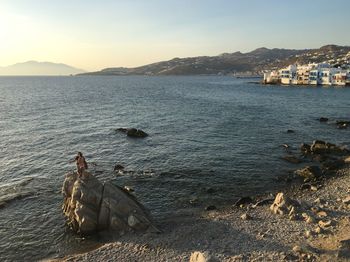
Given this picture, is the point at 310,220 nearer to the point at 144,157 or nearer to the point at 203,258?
the point at 203,258

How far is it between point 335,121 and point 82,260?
66265 mm

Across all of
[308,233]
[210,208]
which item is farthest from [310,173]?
[308,233]

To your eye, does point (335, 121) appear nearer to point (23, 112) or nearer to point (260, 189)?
point (260, 189)

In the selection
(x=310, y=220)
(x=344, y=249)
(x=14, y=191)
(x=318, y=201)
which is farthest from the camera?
(x=14, y=191)

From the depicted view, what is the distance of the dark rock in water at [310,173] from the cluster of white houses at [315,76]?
139 m

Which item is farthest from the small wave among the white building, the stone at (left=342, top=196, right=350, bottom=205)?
the white building

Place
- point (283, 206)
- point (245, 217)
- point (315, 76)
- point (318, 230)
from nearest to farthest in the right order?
1. point (318, 230)
2. point (245, 217)
3. point (283, 206)
4. point (315, 76)

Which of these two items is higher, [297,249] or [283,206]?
[283,206]

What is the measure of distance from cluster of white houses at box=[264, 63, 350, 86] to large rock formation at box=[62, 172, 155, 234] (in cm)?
15927

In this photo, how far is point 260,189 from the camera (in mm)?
35844

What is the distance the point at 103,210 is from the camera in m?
27.0

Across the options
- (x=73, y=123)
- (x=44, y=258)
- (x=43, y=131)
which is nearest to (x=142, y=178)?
(x=44, y=258)

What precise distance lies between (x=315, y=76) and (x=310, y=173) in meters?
146

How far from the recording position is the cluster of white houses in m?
163
